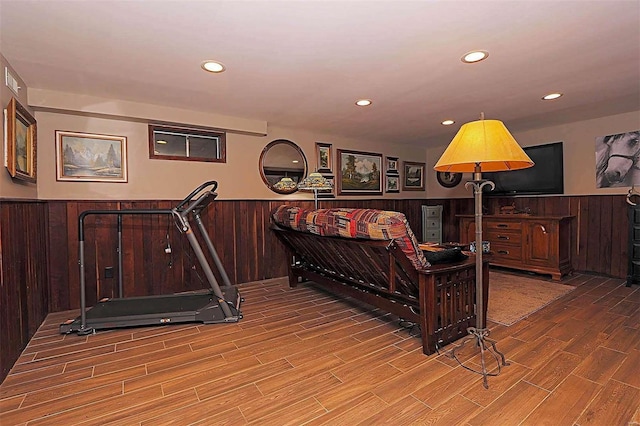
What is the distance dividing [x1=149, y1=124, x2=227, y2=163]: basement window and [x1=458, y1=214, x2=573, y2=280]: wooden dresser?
399 centimetres

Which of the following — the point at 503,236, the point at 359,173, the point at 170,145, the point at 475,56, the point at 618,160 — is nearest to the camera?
the point at 475,56

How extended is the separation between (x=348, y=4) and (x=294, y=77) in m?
1.12

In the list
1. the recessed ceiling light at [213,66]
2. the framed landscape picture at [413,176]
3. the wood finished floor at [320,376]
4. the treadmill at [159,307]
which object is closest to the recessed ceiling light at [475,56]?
the recessed ceiling light at [213,66]

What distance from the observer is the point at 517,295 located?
3.69 metres

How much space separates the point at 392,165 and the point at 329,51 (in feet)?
13.4

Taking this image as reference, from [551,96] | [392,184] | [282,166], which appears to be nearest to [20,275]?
[282,166]

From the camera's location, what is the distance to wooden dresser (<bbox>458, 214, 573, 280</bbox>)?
437cm

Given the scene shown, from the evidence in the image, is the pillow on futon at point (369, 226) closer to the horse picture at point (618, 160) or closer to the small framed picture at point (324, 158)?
the small framed picture at point (324, 158)

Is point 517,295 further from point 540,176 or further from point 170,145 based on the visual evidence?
point 170,145

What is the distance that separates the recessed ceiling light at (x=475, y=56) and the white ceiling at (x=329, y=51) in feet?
0.23

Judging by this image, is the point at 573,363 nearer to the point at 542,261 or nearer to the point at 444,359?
the point at 444,359

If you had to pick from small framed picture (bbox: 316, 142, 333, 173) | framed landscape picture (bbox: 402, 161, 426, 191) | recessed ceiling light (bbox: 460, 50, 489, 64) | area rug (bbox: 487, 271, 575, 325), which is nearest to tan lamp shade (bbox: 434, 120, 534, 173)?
recessed ceiling light (bbox: 460, 50, 489, 64)

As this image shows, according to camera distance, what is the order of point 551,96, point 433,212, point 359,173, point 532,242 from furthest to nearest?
point 433,212
point 359,173
point 532,242
point 551,96

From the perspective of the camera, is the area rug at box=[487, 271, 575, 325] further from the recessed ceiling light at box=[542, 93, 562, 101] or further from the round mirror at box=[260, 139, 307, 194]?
the round mirror at box=[260, 139, 307, 194]
